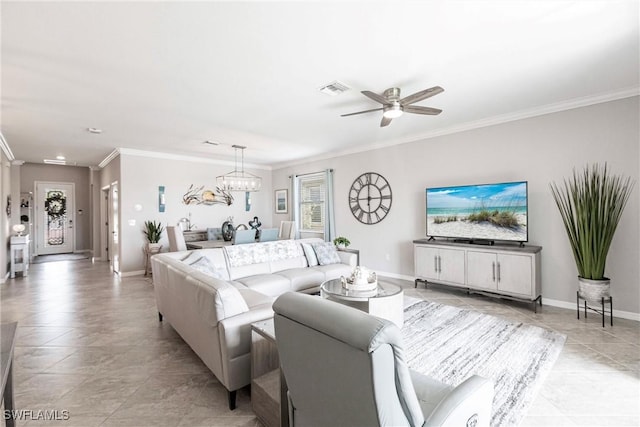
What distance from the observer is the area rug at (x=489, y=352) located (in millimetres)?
2100

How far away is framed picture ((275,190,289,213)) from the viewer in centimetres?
809

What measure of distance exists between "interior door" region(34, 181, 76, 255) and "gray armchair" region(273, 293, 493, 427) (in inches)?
422

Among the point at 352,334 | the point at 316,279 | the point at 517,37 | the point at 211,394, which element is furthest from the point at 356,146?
the point at 352,334

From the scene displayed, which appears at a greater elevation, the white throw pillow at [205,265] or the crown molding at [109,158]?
the crown molding at [109,158]

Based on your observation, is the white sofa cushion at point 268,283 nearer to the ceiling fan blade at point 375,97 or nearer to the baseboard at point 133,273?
the ceiling fan blade at point 375,97

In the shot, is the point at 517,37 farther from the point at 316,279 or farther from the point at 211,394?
the point at 211,394

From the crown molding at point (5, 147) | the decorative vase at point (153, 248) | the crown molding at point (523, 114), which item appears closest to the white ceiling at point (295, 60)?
the crown molding at point (523, 114)

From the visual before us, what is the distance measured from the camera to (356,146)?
607 centimetres

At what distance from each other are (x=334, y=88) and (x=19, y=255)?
725cm

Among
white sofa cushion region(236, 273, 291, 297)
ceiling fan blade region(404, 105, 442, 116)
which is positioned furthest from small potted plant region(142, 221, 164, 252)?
ceiling fan blade region(404, 105, 442, 116)

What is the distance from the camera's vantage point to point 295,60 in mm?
2574

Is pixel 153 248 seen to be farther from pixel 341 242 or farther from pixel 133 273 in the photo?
pixel 341 242

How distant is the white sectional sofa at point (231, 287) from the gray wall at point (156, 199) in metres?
3.25

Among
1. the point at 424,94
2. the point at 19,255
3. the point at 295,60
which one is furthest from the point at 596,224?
the point at 19,255
